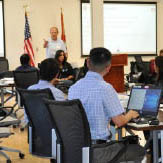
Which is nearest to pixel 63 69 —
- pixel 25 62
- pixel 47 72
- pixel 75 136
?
pixel 25 62

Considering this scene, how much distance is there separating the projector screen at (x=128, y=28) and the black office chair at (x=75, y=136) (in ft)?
28.3

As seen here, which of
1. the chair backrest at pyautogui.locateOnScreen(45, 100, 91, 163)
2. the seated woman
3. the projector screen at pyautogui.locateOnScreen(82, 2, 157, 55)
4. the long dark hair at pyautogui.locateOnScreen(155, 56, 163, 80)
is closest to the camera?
the chair backrest at pyautogui.locateOnScreen(45, 100, 91, 163)

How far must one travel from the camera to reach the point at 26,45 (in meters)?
Answer: 10.6

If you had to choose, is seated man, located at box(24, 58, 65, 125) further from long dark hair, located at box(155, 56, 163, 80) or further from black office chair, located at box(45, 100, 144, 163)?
long dark hair, located at box(155, 56, 163, 80)

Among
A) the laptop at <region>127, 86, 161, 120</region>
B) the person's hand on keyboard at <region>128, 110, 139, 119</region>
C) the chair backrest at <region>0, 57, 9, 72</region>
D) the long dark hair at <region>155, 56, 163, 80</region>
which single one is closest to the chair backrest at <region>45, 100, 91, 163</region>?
the person's hand on keyboard at <region>128, 110, 139, 119</region>

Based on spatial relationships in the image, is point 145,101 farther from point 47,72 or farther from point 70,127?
point 47,72

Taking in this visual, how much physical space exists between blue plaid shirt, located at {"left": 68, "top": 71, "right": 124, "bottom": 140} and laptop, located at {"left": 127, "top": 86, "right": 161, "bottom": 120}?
431 mm

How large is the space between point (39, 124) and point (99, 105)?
2.47 feet

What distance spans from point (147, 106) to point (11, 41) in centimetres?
803

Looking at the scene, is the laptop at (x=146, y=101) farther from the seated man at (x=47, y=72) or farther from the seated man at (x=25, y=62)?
the seated man at (x=25, y=62)

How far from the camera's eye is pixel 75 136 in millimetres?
2855

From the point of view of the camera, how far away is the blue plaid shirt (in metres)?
3.02

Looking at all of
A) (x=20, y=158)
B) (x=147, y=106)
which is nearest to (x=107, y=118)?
(x=147, y=106)

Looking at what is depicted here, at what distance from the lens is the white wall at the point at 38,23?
35.6 ft
